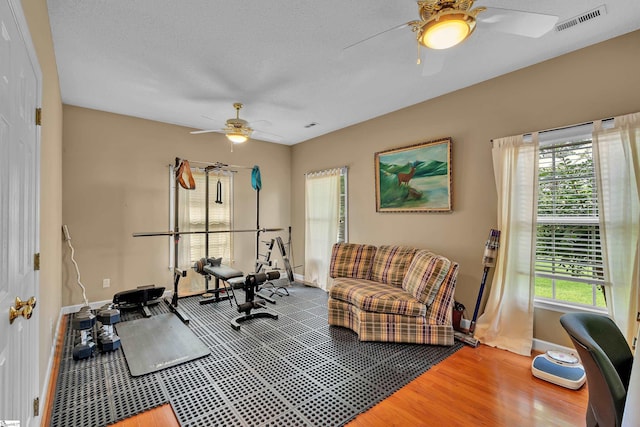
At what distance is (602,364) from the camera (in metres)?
1.13

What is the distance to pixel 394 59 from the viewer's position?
106 inches

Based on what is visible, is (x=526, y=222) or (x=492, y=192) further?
(x=492, y=192)

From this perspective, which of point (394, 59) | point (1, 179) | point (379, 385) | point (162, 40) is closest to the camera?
point (1, 179)

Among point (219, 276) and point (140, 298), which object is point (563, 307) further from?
point (140, 298)

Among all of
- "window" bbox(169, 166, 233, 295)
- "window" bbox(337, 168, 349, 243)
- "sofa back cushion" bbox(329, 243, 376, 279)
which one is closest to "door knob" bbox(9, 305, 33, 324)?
"sofa back cushion" bbox(329, 243, 376, 279)

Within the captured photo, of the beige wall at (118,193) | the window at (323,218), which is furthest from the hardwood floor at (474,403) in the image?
the beige wall at (118,193)

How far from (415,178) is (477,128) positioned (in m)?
0.90

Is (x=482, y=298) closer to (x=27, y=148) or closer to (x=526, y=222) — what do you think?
(x=526, y=222)

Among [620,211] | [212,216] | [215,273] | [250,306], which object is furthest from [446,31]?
[212,216]

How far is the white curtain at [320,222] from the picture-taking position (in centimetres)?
495

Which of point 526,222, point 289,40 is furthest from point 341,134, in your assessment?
point 526,222

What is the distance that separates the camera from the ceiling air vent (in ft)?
6.79

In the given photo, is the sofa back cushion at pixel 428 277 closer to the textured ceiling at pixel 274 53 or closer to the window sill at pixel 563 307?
the window sill at pixel 563 307

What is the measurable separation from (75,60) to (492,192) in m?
4.31
